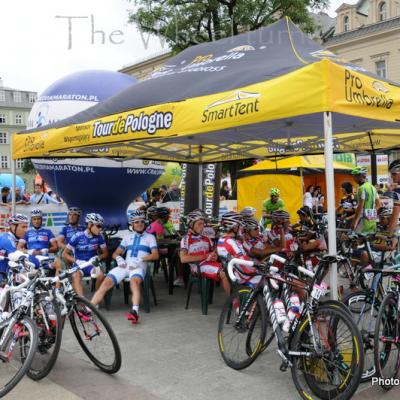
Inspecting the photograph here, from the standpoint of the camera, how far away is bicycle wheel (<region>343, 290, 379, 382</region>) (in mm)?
3641

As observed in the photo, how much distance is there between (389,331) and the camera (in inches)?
144

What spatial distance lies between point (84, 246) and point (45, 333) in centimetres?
241

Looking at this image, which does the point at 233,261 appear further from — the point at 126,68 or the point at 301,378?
the point at 126,68

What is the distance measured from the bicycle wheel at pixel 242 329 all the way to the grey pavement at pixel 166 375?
12 centimetres

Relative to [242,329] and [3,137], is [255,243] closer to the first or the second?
[242,329]

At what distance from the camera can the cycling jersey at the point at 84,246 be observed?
6.39 m

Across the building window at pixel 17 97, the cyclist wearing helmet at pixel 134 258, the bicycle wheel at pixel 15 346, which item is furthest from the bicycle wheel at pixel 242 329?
the building window at pixel 17 97

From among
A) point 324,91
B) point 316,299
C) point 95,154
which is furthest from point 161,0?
point 316,299

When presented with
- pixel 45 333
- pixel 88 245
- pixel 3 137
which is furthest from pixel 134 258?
pixel 3 137

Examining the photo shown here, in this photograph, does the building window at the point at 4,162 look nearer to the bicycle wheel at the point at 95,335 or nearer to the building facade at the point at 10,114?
the building facade at the point at 10,114

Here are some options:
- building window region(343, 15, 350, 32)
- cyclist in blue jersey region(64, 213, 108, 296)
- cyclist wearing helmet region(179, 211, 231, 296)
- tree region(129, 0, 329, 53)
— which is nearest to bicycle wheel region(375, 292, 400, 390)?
cyclist wearing helmet region(179, 211, 231, 296)

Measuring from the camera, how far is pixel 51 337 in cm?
402

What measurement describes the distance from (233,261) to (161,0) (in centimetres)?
1320

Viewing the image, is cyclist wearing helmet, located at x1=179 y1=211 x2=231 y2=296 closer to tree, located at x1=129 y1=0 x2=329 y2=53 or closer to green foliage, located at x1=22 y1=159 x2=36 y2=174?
tree, located at x1=129 y1=0 x2=329 y2=53
